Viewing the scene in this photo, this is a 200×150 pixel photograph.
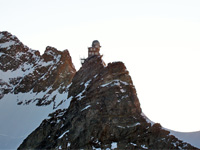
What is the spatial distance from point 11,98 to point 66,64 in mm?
23325

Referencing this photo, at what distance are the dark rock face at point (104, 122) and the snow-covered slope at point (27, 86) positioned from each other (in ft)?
29.6

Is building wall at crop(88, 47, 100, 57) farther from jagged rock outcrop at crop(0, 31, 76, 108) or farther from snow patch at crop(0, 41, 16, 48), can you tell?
snow patch at crop(0, 41, 16, 48)

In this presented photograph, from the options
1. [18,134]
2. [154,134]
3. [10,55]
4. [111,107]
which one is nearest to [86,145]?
[111,107]

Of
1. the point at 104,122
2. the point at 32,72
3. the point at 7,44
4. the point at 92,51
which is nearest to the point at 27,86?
the point at 32,72

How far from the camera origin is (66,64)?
107 metres

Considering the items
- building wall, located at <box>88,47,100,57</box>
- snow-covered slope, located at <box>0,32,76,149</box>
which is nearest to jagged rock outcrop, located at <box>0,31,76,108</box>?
snow-covered slope, located at <box>0,32,76,149</box>

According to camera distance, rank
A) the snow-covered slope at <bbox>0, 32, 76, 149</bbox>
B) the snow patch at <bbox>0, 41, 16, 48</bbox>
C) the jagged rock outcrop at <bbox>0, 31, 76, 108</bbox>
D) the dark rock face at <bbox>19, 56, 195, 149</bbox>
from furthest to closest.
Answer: the snow patch at <bbox>0, 41, 16, 48</bbox>
the jagged rock outcrop at <bbox>0, 31, 76, 108</bbox>
the snow-covered slope at <bbox>0, 32, 76, 149</bbox>
the dark rock face at <bbox>19, 56, 195, 149</bbox>

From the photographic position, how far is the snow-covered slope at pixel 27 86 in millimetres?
89375

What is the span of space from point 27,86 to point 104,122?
5550 centimetres

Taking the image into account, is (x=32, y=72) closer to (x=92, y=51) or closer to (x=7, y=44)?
(x=7, y=44)

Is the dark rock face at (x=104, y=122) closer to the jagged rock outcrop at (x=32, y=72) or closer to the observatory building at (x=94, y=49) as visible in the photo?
the observatory building at (x=94, y=49)

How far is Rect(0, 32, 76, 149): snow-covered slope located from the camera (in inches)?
3519

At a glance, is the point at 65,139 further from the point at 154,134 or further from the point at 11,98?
the point at 11,98

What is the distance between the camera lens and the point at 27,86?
109312mm
